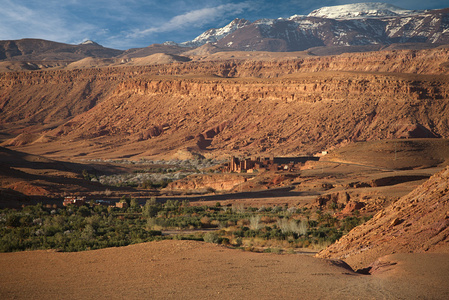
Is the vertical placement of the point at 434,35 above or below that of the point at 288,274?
above

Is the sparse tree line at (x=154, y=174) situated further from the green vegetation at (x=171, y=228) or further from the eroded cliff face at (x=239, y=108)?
the green vegetation at (x=171, y=228)

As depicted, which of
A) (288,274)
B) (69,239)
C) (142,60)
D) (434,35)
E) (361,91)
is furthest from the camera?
(434,35)

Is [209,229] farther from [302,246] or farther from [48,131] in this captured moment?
[48,131]

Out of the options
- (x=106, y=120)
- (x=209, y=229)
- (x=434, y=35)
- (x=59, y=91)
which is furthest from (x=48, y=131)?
(x=434, y=35)

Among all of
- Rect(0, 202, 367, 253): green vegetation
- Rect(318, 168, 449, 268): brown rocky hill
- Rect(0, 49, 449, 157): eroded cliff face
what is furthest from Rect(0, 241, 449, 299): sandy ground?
Rect(0, 49, 449, 157): eroded cliff face

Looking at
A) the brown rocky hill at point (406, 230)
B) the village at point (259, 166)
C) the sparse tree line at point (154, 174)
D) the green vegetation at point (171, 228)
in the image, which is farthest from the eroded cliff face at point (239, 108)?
the brown rocky hill at point (406, 230)

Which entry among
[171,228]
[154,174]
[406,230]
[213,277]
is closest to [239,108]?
[154,174]

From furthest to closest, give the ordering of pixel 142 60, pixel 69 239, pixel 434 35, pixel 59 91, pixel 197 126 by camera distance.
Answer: pixel 434 35 → pixel 142 60 → pixel 59 91 → pixel 197 126 → pixel 69 239

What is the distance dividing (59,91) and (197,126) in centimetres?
5295

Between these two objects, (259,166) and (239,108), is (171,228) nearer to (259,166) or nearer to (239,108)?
(259,166)

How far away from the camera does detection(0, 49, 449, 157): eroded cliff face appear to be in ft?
219

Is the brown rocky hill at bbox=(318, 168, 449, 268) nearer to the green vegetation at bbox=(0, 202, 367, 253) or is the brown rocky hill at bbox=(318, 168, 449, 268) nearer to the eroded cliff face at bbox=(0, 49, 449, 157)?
the green vegetation at bbox=(0, 202, 367, 253)

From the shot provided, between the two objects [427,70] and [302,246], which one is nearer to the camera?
[302,246]

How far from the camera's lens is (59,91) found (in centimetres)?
12188
